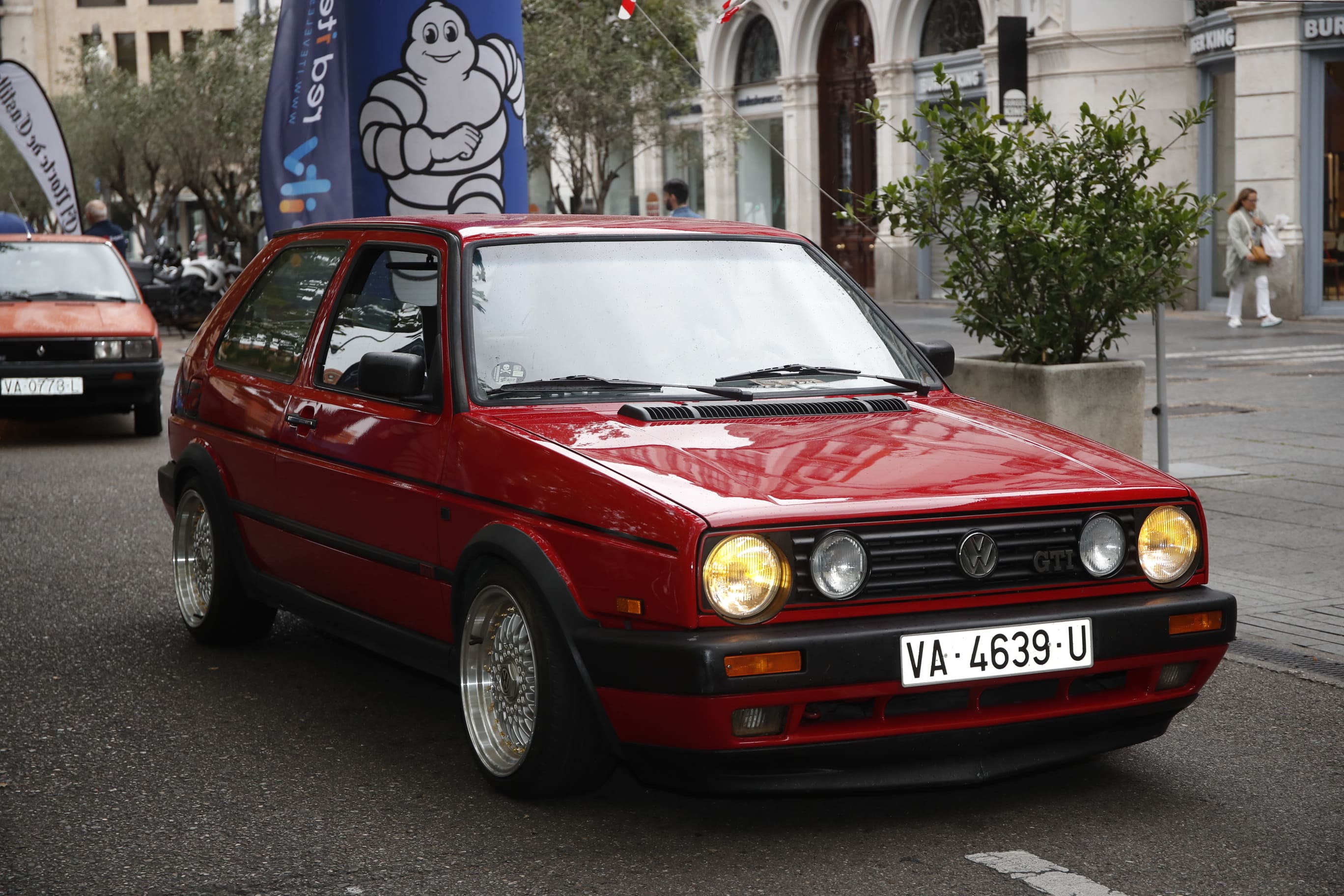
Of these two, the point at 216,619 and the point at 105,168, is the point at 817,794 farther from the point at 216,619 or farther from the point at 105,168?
the point at 105,168

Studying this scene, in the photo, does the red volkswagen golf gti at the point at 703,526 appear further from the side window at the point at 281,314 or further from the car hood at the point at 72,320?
the car hood at the point at 72,320

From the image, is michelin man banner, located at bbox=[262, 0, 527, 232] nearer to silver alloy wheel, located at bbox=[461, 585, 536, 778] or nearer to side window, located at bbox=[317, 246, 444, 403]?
side window, located at bbox=[317, 246, 444, 403]

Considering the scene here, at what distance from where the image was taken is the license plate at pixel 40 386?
12.8 meters

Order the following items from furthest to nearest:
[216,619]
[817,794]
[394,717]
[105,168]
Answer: [105,168], [216,619], [394,717], [817,794]

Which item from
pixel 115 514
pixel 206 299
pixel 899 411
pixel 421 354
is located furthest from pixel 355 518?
pixel 206 299

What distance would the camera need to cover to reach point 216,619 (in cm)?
623

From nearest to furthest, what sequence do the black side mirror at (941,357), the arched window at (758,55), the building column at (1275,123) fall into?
the black side mirror at (941,357)
the building column at (1275,123)
the arched window at (758,55)

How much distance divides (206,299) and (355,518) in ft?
78.2

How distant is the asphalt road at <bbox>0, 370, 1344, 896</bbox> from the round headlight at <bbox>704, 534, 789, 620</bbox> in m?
0.61

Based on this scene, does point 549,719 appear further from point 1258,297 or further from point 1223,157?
point 1223,157

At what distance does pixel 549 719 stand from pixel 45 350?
9.85 metres

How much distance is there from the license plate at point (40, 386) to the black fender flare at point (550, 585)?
9.43 m

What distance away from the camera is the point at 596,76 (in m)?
25.0

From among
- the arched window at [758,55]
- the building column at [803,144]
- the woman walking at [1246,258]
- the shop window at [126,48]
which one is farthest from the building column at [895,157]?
the shop window at [126,48]
